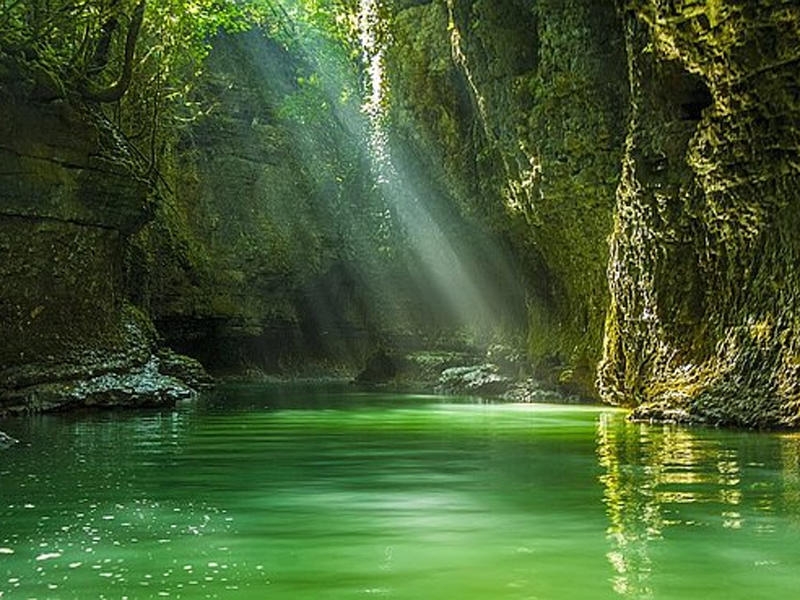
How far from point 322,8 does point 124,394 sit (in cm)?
1710

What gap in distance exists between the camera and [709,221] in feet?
34.5

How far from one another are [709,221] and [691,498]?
6647 millimetres

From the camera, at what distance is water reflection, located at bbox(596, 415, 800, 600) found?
3.09m

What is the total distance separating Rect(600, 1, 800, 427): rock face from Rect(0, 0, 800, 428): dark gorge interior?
0.03 meters

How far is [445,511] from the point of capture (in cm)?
411

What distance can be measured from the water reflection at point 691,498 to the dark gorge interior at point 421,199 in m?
2.03

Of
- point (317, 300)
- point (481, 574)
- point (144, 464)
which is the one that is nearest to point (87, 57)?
point (144, 464)

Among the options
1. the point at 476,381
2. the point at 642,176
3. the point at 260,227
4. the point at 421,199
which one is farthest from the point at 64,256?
the point at 260,227

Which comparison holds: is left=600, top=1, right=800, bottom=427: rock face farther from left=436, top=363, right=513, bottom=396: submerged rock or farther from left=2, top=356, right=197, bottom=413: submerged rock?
left=2, top=356, right=197, bottom=413: submerged rock

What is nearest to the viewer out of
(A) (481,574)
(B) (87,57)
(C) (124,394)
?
(A) (481,574)

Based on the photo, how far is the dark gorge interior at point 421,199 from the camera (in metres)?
9.71

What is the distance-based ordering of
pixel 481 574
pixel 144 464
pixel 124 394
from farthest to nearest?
pixel 124 394, pixel 144 464, pixel 481 574

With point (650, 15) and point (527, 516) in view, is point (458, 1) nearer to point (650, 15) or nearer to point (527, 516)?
point (650, 15)

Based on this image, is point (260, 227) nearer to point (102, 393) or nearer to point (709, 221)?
point (102, 393)
